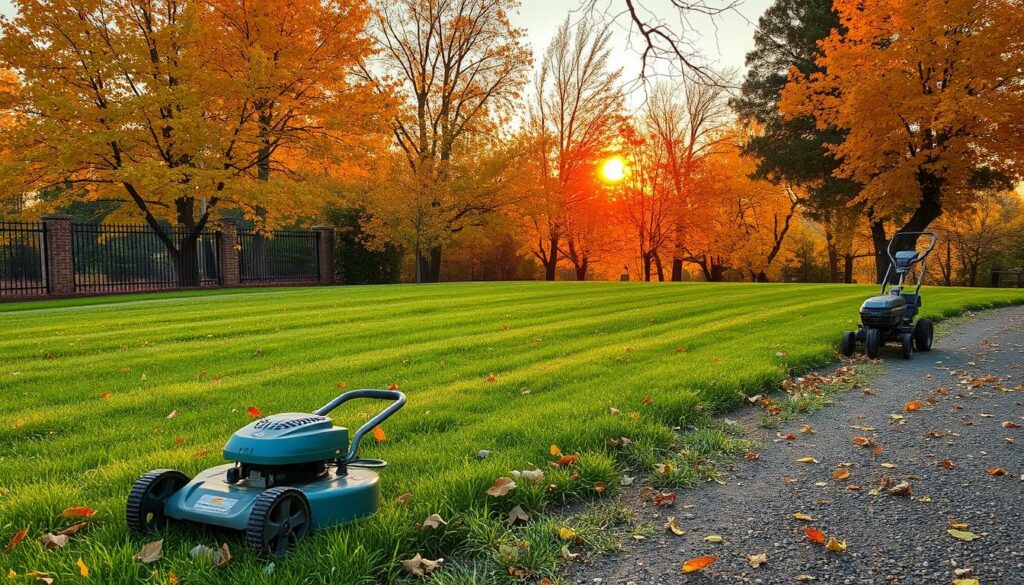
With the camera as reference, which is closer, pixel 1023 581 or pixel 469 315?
pixel 1023 581

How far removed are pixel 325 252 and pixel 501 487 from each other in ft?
78.7

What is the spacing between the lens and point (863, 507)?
334cm

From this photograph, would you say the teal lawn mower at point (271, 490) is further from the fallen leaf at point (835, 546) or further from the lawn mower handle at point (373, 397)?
the fallen leaf at point (835, 546)

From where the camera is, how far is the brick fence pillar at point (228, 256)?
2236 cm

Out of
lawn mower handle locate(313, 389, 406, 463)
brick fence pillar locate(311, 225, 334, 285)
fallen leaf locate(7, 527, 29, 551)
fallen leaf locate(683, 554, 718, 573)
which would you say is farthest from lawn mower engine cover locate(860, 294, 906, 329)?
brick fence pillar locate(311, 225, 334, 285)

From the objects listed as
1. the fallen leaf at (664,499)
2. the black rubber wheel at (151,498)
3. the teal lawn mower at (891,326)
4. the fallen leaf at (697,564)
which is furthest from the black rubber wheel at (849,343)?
the black rubber wheel at (151,498)

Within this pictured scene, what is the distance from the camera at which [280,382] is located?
5.90 metres

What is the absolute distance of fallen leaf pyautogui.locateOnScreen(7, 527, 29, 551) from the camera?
8.56ft

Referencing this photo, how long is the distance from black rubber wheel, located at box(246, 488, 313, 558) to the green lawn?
2.8 inches

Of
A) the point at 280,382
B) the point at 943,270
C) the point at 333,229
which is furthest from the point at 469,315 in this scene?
the point at 943,270

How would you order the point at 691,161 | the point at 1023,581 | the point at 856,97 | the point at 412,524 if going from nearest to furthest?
the point at 1023,581 < the point at 412,524 < the point at 856,97 < the point at 691,161

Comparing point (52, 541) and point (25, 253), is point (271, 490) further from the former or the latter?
point (25, 253)

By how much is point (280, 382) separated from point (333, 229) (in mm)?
21017

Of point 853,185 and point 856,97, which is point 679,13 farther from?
point 853,185
